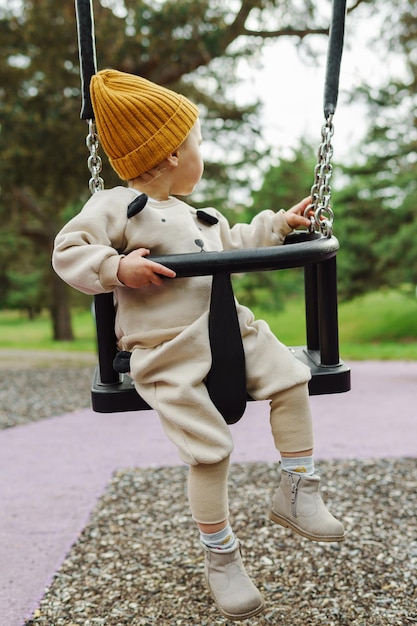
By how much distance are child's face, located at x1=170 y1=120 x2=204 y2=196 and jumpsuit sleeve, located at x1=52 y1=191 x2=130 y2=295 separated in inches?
8.4

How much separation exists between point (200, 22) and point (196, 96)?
10.6ft

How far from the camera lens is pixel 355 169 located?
17625 mm

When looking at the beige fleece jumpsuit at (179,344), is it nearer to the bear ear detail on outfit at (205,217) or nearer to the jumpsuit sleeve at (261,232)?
the bear ear detail on outfit at (205,217)

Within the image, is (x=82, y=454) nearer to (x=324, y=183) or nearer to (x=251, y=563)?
(x=251, y=563)

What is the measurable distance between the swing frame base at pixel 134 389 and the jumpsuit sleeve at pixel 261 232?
1.39 ft

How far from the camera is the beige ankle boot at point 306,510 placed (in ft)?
6.01

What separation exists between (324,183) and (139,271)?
0.56 metres

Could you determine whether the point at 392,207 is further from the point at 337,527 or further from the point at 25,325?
the point at 25,325

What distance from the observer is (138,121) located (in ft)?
6.00

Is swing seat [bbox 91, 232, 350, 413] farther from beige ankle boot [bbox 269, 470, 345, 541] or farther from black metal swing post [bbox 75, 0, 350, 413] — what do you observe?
beige ankle boot [bbox 269, 470, 345, 541]

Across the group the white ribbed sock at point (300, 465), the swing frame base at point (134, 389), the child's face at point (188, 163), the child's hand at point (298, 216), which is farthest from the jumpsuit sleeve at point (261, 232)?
the white ribbed sock at point (300, 465)

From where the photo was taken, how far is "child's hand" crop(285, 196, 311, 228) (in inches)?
80.2

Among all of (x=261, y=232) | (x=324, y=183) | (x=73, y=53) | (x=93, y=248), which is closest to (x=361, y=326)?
(x=73, y=53)

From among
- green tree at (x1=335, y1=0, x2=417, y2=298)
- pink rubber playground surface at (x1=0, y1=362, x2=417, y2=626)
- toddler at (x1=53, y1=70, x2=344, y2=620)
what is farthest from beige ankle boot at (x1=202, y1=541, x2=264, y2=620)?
green tree at (x1=335, y1=0, x2=417, y2=298)
